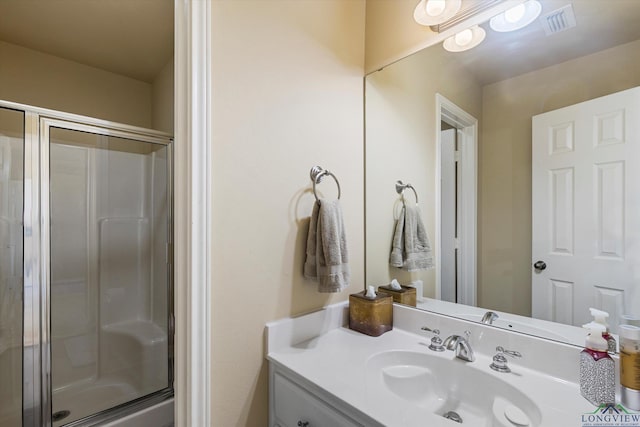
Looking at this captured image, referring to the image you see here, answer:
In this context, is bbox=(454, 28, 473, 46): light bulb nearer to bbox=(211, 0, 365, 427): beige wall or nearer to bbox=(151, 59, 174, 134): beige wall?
bbox=(211, 0, 365, 427): beige wall

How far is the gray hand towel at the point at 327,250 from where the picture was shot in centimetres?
96

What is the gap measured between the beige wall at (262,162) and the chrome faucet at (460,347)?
443 mm

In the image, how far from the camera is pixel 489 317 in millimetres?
960

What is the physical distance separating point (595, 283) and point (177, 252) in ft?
3.89

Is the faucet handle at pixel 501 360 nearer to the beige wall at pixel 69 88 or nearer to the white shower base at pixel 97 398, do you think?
A: the white shower base at pixel 97 398

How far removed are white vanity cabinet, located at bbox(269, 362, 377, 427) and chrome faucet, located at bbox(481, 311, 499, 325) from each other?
1.85 feet

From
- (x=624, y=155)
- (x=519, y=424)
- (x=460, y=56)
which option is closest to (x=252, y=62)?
(x=460, y=56)

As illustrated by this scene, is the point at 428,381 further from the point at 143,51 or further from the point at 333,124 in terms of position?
the point at 143,51

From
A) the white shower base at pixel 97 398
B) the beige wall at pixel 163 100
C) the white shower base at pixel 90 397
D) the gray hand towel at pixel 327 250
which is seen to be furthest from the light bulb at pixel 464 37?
the white shower base at pixel 90 397

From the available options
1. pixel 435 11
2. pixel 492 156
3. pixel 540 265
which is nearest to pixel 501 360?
pixel 540 265

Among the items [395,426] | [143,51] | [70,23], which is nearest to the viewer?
[395,426]

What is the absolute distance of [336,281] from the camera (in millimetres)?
959

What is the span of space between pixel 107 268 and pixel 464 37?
242 cm

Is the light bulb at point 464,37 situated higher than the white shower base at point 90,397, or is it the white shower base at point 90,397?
the light bulb at point 464,37
